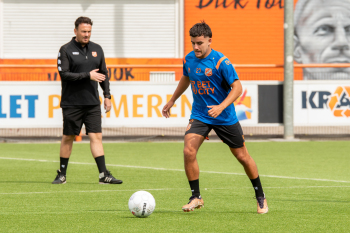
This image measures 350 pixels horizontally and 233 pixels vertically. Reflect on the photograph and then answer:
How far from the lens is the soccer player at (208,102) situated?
640 centimetres

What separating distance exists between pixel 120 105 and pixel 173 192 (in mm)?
8741

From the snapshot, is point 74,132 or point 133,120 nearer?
point 74,132

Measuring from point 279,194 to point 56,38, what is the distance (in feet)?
74.5

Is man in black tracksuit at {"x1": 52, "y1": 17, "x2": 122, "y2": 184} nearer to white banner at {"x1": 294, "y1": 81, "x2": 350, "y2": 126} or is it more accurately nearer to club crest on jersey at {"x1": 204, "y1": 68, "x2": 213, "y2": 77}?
club crest on jersey at {"x1": 204, "y1": 68, "x2": 213, "y2": 77}

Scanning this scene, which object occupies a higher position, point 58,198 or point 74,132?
point 74,132

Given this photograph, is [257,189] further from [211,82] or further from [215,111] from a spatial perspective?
[211,82]

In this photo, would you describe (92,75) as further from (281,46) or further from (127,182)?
(281,46)

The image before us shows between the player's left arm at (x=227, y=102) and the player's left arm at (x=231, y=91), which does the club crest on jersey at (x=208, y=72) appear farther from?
the player's left arm at (x=227, y=102)

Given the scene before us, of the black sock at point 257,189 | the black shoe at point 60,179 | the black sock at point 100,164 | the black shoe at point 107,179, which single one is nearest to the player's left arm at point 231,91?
the black sock at point 257,189

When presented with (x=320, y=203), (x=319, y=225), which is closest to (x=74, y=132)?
(x=320, y=203)

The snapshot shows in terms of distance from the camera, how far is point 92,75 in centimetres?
868

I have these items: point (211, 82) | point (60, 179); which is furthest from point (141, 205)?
point (60, 179)

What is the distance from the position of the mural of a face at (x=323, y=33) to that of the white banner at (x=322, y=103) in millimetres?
13744

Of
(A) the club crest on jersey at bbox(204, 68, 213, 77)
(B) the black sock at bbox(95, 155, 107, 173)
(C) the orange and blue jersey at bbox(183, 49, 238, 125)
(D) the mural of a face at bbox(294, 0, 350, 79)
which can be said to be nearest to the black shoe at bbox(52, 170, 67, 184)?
(B) the black sock at bbox(95, 155, 107, 173)
